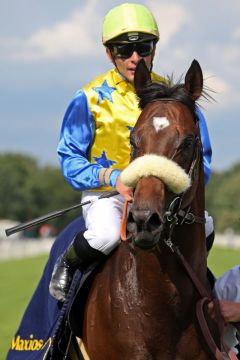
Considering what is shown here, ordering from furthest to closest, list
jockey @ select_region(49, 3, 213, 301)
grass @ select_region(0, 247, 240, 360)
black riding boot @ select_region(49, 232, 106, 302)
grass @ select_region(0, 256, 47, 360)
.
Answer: grass @ select_region(0, 247, 240, 360) < grass @ select_region(0, 256, 47, 360) < jockey @ select_region(49, 3, 213, 301) < black riding boot @ select_region(49, 232, 106, 302)

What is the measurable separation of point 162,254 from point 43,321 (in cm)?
162

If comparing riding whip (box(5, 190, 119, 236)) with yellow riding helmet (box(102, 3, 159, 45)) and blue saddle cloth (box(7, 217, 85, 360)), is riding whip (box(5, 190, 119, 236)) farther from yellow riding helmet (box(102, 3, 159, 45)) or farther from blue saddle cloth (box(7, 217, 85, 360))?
yellow riding helmet (box(102, 3, 159, 45))

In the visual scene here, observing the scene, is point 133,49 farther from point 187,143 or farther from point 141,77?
point 187,143

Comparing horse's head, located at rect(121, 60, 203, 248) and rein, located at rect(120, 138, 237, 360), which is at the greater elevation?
horse's head, located at rect(121, 60, 203, 248)

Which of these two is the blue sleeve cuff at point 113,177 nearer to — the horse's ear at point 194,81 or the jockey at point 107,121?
the jockey at point 107,121

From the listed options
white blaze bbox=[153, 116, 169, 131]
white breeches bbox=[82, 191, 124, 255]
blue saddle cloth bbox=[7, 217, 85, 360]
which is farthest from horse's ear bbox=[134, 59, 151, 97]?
blue saddle cloth bbox=[7, 217, 85, 360]

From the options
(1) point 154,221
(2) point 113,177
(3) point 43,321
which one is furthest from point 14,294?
(1) point 154,221

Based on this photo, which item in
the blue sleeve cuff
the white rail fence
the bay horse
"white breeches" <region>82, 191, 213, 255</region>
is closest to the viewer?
the bay horse

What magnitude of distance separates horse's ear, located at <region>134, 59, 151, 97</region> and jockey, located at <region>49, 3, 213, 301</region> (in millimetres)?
520

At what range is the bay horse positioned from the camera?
492cm

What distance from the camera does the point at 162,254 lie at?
17.0 ft

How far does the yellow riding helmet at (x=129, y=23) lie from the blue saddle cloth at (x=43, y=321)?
132 cm

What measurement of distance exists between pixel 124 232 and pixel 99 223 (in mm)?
306

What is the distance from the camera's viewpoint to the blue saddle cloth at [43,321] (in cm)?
605
